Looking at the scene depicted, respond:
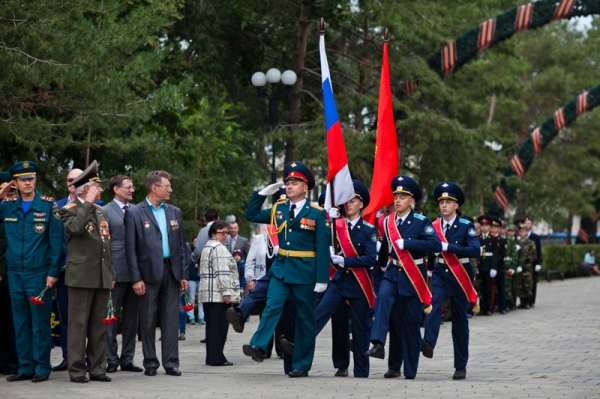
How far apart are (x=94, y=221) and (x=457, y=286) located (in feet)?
12.6

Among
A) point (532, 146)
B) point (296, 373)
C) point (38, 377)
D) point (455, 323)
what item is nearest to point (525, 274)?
point (532, 146)

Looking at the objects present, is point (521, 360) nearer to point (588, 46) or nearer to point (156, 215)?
point (156, 215)

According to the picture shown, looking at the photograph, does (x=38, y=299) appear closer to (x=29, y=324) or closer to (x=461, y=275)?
(x=29, y=324)

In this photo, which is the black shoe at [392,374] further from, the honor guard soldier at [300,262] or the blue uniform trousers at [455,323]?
the honor guard soldier at [300,262]

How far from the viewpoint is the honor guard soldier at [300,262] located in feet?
34.2

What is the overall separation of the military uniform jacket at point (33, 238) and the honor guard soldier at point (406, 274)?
3.27 meters

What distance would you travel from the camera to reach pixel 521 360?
12.6m

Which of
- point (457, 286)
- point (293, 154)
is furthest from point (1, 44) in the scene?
point (293, 154)

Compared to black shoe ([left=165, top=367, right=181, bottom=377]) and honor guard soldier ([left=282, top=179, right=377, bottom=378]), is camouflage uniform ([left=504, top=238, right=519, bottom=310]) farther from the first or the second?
black shoe ([left=165, top=367, right=181, bottom=377])

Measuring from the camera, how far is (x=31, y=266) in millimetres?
10000

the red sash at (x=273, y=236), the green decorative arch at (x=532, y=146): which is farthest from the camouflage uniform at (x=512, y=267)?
the red sash at (x=273, y=236)

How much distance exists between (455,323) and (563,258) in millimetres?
30134

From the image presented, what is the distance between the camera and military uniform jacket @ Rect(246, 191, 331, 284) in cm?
1042

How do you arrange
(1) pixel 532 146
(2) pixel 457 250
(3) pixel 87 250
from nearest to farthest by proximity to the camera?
1. (3) pixel 87 250
2. (2) pixel 457 250
3. (1) pixel 532 146
